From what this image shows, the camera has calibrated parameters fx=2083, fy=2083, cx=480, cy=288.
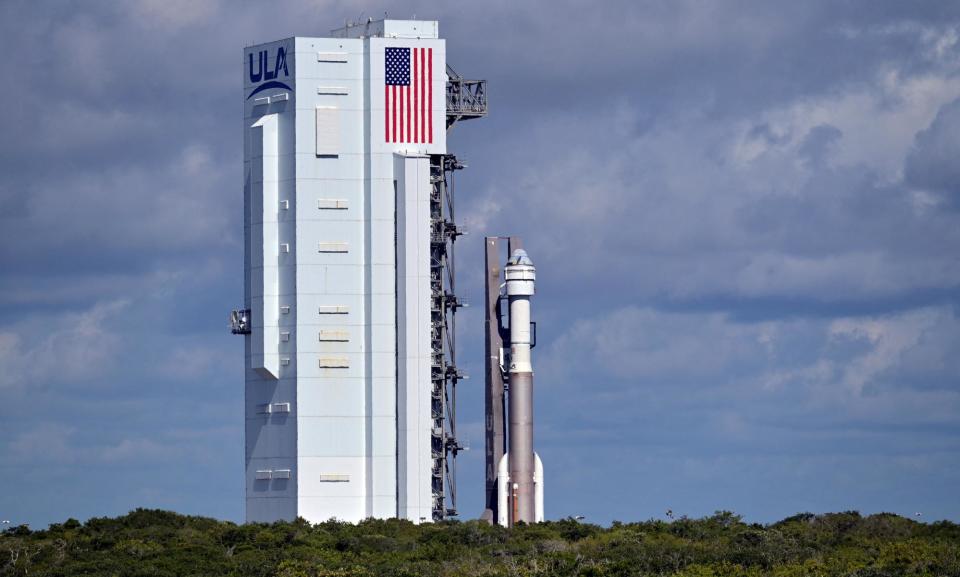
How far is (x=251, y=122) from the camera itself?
9775 cm

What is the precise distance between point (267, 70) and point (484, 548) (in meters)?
26.1

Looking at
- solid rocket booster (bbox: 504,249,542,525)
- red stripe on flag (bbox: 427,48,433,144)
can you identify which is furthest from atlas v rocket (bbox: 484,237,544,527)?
red stripe on flag (bbox: 427,48,433,144)

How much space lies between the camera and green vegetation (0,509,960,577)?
7806 centimetres

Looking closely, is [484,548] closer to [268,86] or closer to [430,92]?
[430,92]

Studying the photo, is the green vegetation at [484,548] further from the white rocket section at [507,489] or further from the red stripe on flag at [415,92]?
the red stripe on flag at [415,92]

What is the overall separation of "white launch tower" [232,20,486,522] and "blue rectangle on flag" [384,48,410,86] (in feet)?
0.30

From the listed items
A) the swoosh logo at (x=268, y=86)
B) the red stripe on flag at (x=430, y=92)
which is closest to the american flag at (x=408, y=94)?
the red stripe on flag at (x=430, y=92)

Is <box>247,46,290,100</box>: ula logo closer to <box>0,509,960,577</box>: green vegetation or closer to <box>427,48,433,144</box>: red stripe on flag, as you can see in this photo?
<box>427,48,433,144</box>: red stripe on flag

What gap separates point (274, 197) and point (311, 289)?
4.70 m

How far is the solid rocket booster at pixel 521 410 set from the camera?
311 feet

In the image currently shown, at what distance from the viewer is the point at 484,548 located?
8506 cm

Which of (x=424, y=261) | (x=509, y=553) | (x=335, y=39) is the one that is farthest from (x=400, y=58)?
(x=509, y=553)

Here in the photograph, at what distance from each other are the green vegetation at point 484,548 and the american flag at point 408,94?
1809 centimetres

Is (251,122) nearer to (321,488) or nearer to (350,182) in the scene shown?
(350,182)
